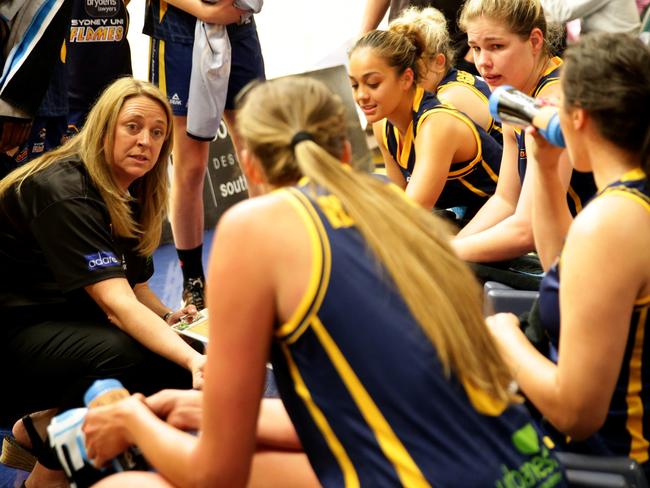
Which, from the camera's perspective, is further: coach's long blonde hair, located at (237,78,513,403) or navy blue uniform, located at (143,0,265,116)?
navy blue uniform, located at (143,0,265,116)

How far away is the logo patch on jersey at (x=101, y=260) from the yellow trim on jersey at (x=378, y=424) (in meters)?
1.11

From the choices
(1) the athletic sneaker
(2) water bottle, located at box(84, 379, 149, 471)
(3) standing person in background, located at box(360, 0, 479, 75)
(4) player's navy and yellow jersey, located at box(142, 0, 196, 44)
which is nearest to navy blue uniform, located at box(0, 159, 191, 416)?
(2) water bottle, located at box(84, 379, 149, 471)

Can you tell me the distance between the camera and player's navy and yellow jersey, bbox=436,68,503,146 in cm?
303

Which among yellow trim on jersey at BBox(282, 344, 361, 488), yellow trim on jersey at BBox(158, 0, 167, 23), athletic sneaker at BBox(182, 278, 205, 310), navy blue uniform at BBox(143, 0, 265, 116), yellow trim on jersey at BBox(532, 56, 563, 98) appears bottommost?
athletic sneaker at BBox(182, 278, 205, 310)

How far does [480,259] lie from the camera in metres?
2.23

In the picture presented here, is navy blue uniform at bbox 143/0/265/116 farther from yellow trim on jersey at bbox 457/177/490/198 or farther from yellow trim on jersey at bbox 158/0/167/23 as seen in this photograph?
yellow trim on jersey at bbox 457/177/490/198

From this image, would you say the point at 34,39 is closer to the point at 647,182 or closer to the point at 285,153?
the point at 285,153

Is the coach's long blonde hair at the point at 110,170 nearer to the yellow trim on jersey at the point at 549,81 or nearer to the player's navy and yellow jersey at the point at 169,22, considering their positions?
the player's navy and yellow jersey at the point at 169,22

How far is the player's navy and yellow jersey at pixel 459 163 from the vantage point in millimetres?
2689

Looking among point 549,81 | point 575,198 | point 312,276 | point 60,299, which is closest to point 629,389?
point 312,276

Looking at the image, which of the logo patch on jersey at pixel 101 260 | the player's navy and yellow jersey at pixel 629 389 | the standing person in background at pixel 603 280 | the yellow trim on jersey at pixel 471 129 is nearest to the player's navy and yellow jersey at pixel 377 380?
the standing person in background at pixel 603 280

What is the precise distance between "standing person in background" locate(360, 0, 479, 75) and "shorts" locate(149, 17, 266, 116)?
2.23 feet

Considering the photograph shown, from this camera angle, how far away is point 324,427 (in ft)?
3.94

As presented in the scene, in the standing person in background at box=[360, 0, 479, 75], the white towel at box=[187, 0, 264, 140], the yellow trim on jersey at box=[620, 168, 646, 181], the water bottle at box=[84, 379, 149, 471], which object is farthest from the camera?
the standing person in background at box=[360, 0, 479, 75]
